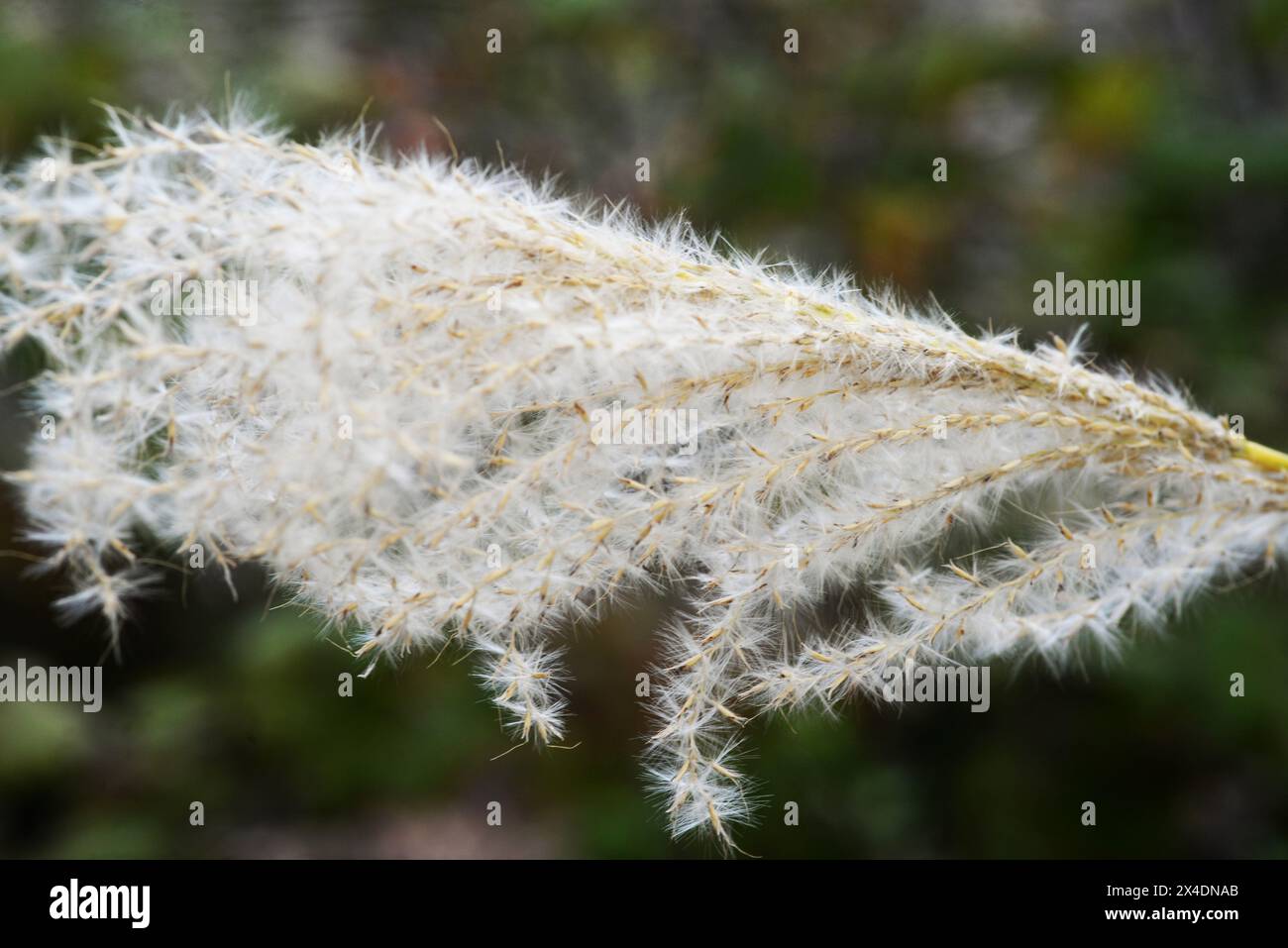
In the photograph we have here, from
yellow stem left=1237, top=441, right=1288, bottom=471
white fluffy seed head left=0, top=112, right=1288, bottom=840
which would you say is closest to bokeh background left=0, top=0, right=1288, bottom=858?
white fluffy seed head left=0, top=112, right=1288, bottom=840

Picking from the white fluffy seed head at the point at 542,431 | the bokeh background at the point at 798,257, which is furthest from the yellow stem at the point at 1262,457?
the bokeh background at the point at 798,257

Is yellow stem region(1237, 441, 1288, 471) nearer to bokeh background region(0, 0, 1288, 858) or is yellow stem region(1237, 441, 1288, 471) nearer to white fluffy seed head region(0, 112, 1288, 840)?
white fluffy seed head region(0, 112, 1288, 840)

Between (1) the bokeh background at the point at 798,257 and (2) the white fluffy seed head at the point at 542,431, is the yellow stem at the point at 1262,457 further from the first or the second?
(1) the bokeh background at the point at 798,257

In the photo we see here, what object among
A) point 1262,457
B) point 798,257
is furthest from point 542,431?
point 798,257

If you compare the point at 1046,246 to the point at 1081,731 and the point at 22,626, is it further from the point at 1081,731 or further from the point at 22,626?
the point at 22,626

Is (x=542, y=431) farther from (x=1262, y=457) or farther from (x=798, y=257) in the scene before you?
(x=798, y=257)

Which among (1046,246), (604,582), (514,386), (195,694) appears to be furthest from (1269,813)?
(195,694)
